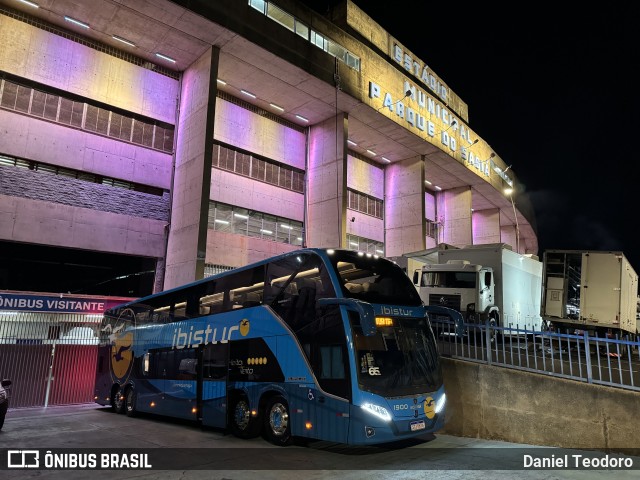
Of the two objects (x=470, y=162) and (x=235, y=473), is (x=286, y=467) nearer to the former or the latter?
(x=235, y=473)

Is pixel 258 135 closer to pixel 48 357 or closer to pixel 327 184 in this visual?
pixel 327 184

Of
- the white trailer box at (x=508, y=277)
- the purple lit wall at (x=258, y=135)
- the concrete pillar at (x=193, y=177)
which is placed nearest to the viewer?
the white trailer box at (x=508, y=277)

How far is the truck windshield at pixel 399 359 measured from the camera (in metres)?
7.78

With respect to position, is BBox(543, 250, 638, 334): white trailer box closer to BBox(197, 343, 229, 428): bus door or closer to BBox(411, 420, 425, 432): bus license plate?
BBox(411, 420, 425, 432): bus license plate

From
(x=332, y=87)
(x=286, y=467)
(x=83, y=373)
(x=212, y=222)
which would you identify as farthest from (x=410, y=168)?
(x=286, y=467)

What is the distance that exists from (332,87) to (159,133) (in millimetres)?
9715

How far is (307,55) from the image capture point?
76.1 ft

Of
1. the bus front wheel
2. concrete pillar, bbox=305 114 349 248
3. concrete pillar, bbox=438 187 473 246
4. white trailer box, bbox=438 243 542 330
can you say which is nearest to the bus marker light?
the bus front wheel

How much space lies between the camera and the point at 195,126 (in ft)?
70.2

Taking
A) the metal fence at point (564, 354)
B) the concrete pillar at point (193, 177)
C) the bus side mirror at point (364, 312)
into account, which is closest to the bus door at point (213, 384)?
the bus side mirror at point (364, 312)

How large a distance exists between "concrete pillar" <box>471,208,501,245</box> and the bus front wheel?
4069 centimetres

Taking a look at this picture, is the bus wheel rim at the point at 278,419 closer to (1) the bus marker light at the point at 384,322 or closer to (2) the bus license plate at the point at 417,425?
(2) the bus license plate at the point at 417,425

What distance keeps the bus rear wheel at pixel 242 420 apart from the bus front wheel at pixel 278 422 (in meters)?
0.31

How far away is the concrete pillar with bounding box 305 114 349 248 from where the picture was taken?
25855 millimetres
